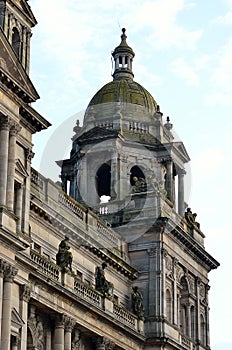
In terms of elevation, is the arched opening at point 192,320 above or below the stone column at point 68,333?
above

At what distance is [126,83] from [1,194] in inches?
1249

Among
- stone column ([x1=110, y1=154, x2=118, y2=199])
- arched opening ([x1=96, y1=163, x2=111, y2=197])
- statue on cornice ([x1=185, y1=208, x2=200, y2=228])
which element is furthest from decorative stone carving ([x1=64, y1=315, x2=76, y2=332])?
statue on cornice ([x1=185, y1=208, x2=200, y2=228])

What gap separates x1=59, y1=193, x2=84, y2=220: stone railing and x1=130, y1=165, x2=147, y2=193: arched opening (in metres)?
8.22

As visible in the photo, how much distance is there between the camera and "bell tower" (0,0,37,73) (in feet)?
152

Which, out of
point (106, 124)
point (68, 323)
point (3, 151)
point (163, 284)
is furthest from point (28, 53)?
point (106, 124)

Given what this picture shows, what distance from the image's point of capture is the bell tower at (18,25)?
1825 inches

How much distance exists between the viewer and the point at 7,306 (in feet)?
137

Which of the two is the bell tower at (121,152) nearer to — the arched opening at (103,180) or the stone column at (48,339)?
the arched opening at (103,180)

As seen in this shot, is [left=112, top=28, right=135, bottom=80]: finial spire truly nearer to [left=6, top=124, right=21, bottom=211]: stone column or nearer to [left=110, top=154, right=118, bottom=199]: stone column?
[left=110, top=154, right=118, bottom=199]: stone column

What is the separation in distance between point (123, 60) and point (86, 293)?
27.5m

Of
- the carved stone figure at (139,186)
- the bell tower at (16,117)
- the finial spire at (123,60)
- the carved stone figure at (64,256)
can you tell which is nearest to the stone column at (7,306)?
the bell tower at (16,117)

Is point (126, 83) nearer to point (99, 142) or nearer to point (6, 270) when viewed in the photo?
point (99, 142)

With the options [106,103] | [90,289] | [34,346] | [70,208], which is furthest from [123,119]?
[34,346]

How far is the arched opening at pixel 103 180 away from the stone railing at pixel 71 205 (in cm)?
1237
